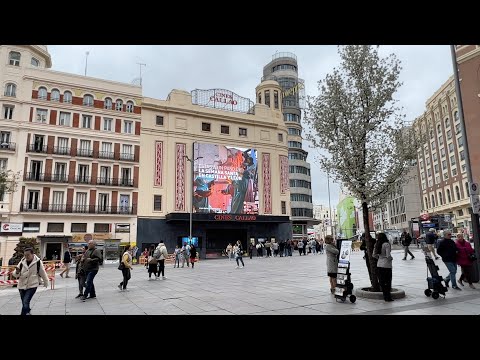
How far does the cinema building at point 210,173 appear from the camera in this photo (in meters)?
41.0

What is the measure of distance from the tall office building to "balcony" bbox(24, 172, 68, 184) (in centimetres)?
4119

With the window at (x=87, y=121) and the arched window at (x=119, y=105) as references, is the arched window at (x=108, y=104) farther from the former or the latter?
the window at (x=87, y=121)

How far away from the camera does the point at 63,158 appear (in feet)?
125

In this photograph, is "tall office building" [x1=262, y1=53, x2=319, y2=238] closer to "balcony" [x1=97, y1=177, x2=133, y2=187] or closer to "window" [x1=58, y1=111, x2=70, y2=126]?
"balcony" [x1=97, y1=177, x2=133, y2=187]

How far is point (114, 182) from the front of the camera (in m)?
39.9

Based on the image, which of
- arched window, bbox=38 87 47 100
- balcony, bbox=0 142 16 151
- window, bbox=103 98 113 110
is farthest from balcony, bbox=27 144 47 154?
window, bbox=103 98 113 110

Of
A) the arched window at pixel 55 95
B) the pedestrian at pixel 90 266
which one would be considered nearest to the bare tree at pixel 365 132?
the pedestrian at pixel 90 266

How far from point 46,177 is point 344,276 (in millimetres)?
36000

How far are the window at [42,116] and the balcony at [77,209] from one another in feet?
29.5
